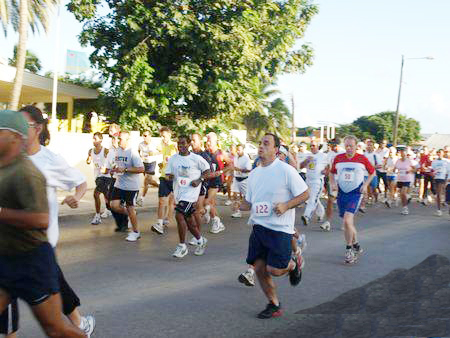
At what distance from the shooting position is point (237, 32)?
20391 millimetres

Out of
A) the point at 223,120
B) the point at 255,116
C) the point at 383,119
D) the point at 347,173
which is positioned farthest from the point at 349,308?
the point at 383,119

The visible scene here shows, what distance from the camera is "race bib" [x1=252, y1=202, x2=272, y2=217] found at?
5.47 metres

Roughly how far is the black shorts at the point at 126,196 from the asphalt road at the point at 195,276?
670mm

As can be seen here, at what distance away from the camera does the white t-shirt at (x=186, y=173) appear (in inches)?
327

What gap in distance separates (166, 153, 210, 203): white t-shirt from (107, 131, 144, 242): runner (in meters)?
1.17

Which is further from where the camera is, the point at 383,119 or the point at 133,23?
the point at 383,119

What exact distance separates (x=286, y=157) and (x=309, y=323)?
173 inches

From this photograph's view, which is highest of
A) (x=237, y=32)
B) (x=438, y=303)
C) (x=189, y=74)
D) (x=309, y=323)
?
(x=237, y=32)

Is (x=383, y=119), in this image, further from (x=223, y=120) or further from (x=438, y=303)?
(x=438, y=303)

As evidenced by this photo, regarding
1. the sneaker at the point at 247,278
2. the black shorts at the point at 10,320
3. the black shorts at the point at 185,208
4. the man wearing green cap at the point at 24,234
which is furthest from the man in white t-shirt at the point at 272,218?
the black shorts at the point at 185,208

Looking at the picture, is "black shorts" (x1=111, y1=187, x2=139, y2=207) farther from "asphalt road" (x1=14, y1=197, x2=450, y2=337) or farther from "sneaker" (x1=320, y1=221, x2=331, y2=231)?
"sneaker" (x1=320, y1=221, x2=331, y2=231)

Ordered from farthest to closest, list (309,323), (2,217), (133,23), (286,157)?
(133,23)
(286,157)
(309,323)
(2,217)

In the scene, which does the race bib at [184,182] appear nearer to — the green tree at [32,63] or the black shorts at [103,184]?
the black shorts at [103,184]

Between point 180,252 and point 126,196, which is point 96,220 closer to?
point 126,196
